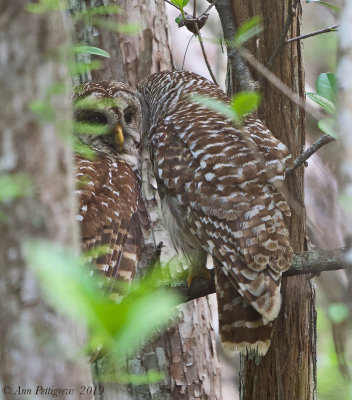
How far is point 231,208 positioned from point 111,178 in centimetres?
72

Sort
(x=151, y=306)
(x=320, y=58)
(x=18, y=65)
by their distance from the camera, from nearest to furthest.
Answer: (x=151, y=306) < (x=18, y=65) < (x=320, y=58)

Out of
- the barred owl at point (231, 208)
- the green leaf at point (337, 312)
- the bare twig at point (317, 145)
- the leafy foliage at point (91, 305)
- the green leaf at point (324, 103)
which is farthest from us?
the barred owl at point (231, 208)

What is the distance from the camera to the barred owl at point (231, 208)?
2982 millimetres

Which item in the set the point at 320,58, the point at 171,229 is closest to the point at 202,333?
the point at 171,229

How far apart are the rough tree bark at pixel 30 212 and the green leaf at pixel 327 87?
1.74 m

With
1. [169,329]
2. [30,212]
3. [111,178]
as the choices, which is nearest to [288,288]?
[111,178]

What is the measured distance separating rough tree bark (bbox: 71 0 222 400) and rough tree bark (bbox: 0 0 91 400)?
2.94 m

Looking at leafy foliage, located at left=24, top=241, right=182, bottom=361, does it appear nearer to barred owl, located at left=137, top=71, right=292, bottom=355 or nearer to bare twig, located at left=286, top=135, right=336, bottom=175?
barred owl, located at left=137, top=71, right=292, bottom=355

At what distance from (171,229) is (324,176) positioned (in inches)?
67.5

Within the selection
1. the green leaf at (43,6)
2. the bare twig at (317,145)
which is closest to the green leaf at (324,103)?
the bare twig at (317,145)

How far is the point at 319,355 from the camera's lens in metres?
4.33

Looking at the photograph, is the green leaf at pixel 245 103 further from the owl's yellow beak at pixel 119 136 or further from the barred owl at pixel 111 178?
the owl's yellow beak at pixel 119 136

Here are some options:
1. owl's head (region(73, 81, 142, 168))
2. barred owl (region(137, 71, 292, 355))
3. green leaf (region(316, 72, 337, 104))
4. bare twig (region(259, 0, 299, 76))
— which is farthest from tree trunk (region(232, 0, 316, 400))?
owl's head (region(73, 81, 142, 168))

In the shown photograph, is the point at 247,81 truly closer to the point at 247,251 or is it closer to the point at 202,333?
the point at 247,251
